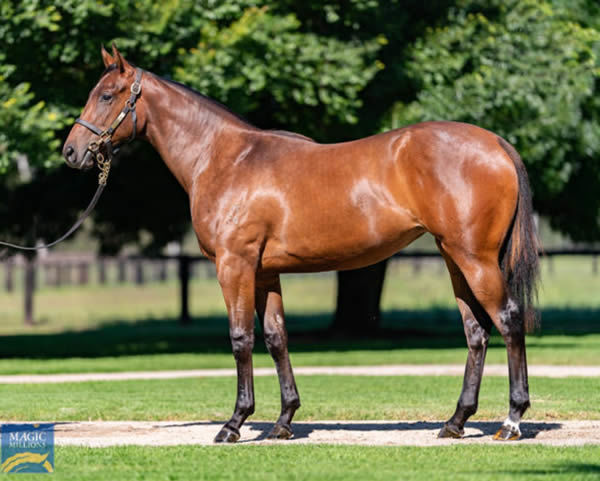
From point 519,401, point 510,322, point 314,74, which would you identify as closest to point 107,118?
point 510,322

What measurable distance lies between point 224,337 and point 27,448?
A: 17.2m

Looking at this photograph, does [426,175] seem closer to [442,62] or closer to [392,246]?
[392,246]

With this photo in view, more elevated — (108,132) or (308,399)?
(108,132)

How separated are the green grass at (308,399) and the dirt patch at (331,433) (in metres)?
0.66

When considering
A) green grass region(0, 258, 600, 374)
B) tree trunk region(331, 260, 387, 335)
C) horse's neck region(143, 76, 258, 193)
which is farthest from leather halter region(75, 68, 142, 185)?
tree trunk region(331, 260, 387, 335)

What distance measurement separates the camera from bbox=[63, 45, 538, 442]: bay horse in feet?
30.2

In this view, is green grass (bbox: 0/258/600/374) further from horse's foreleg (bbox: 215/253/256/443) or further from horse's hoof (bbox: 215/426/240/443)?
horse's hoof (bbox: 215/426/240/443)

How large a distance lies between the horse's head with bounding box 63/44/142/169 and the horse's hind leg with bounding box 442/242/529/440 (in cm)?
A: 294

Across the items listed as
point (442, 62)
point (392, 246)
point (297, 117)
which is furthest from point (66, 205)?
point (392, 246)

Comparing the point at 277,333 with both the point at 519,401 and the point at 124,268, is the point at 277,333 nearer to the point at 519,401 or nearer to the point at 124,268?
the point at 519,401

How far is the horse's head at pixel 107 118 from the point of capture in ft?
32.7

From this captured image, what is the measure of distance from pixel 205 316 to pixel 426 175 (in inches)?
1070

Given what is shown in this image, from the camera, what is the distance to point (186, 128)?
10164 mm

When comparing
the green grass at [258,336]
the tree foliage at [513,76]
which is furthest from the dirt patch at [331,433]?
the tree foliage at [513,76]
